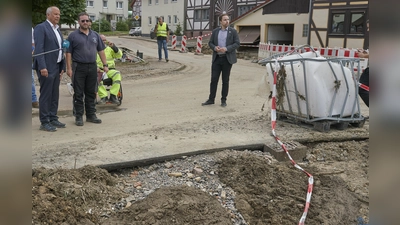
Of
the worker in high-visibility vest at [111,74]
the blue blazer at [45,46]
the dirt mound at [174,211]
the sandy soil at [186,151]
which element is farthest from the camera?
the worker in high-visibility vest at [111,74]

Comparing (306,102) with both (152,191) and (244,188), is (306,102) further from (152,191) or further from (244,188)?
(152,191)

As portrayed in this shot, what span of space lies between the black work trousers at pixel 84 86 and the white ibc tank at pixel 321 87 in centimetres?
339

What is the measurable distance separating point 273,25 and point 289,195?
74.6 ft

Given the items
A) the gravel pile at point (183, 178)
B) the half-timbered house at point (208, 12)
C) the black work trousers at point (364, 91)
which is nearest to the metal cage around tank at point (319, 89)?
the black work trousers at point (364, 91)

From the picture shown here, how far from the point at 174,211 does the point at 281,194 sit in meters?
1.30

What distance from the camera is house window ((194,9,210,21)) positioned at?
3759 cm

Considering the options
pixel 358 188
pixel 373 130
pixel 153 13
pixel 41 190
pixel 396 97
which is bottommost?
pixel 358 188

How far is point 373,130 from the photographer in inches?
53.7

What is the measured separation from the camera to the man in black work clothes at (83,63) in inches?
255

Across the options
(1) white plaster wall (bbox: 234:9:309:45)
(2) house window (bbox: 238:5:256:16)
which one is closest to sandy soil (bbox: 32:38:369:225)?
(1) white plaster wall (bbox: 234:9:309:45)

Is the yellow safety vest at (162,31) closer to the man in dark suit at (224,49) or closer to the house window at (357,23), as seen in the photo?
the man in dark suit at (224,49)

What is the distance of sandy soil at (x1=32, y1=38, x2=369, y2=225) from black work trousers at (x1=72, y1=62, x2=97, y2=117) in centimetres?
35

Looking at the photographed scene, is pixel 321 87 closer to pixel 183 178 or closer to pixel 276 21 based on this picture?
pixel 183 178

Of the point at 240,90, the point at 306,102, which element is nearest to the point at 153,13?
the point at 240,90
